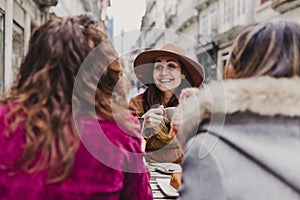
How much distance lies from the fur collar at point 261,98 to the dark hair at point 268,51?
31mm

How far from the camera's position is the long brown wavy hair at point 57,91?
996 mm

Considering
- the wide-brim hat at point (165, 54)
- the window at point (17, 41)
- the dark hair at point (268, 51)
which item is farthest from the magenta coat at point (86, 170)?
the window at point (17, 41)

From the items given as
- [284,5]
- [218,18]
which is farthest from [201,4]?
[284,5]

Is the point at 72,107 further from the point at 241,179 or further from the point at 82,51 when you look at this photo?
the point at 241,179

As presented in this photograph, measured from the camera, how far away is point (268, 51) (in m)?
1.09

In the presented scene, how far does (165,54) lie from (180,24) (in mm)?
17131

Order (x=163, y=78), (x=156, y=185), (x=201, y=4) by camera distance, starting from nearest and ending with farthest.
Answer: (x=156, y=185), (x=163, y=78), (x=201, y=4)

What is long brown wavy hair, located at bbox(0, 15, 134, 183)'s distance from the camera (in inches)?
39.2

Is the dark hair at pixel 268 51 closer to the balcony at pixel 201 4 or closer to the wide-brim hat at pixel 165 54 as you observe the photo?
the wide-brim hat at pixel 165 54

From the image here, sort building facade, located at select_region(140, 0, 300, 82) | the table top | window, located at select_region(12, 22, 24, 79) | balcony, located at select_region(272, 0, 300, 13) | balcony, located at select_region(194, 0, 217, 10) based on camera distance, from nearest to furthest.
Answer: the table top
window, located at select_region(12, 22, 24, 79)
balcony, located at select_region(272, 0, 300, 13)
building facade, located at select_region(140, 0, 300, 82)
balcony, located at select_region(194, 0, 217, 10)

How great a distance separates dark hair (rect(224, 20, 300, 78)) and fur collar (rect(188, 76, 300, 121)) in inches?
1.2

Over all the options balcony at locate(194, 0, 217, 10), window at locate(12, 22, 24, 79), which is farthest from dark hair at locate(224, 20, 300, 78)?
balcony at locate(194, 0, 217, 10)

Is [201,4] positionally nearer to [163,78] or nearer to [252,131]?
[163,78]

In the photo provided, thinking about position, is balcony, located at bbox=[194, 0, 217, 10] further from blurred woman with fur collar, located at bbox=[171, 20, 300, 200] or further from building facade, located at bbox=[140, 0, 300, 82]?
blurred woman with fur collar, located at bbox=[171, 20, 300, 200]
